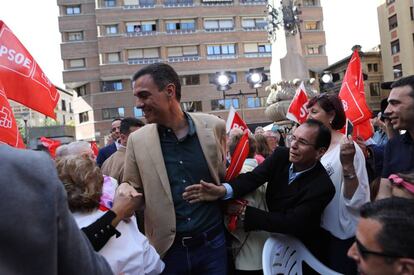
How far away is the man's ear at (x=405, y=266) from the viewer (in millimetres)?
1471

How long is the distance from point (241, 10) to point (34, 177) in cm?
4755

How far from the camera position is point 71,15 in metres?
45.4

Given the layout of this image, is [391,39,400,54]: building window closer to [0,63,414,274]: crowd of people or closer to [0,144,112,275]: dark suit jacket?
[0,63,414,274]: crowd of people

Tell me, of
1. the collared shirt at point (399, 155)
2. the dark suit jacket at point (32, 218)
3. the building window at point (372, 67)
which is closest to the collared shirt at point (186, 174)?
the collared shirt at point (399, 155)

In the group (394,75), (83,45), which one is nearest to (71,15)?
(83,45)

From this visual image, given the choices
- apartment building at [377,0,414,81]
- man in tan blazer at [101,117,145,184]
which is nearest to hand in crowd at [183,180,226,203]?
man in tan blazer at [101,117,145,184]

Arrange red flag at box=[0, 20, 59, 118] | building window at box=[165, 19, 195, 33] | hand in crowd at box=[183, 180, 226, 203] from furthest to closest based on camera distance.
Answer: building window at box=[165, 19, 195, 33] → red flag at box=[0, 20, 59, 118] → hand in crowd at box=[183, 180, 226, 203]

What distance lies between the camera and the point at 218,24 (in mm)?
46656

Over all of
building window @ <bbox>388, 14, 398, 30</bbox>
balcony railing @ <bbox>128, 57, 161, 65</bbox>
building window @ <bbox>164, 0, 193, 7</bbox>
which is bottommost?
balcony railing @ <bbox>128, 57, 161, 65</bbox>

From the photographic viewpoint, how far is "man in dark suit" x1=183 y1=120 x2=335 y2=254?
8.78ft

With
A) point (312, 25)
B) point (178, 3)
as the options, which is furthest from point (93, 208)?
point (312, 25)

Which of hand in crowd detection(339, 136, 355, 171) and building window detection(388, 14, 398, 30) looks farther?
building window detection(388, 14, 398, 30)

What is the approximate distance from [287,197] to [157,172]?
33.0 inches

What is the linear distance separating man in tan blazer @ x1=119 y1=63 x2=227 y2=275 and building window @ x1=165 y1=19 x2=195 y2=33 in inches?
1743
